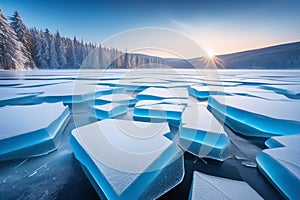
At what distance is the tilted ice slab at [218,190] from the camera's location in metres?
1.03

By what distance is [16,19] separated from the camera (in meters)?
17.0

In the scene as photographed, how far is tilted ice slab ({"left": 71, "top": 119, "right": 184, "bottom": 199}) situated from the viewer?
3.60 feet

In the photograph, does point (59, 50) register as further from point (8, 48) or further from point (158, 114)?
point (158, 114)

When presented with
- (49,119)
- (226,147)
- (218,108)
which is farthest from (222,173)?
(49,119)

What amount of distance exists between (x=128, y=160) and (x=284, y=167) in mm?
1275

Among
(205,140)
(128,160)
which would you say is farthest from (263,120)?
(128,160)

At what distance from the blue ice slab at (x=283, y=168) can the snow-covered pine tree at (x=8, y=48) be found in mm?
18726

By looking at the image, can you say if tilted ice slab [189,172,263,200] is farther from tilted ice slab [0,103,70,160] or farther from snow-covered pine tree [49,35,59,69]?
snow-covered pine tree [49,35,59,69]

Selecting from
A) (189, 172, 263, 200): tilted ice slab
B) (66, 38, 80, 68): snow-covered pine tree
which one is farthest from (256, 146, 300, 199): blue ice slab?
(66, 38, 80, 68): snow-covered pine tree

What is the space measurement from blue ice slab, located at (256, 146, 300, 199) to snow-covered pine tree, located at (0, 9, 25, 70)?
18.7 m

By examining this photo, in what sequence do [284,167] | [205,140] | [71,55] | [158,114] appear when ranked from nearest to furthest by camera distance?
1. [284,167]
2. [205,140]
3. [158,114]
4. [71,55]

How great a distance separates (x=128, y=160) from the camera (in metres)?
1.32

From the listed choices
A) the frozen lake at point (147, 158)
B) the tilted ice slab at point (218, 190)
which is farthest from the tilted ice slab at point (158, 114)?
the tilted ice slab at point (218, 190)

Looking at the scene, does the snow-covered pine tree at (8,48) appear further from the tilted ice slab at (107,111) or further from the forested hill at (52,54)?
the tilted ice slab at (107,111)
